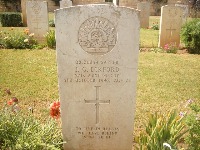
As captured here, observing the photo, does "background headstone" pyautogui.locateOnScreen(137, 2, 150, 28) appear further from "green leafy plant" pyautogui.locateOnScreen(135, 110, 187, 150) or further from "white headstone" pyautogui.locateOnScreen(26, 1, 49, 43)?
"green leafy plant" pyautogui.locateOnScreen(135, 110, 187, 150)

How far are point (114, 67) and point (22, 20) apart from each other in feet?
59.7

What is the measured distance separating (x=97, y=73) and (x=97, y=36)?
0.45m

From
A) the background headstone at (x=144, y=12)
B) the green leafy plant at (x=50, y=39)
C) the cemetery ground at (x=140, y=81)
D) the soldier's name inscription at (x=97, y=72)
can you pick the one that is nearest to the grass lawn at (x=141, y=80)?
the cemetery ground at (x=140, y=81)

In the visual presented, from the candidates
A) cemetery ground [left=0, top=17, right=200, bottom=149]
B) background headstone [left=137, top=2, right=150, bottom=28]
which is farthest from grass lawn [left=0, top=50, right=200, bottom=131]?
background headstone [left=137, top=2, right=150, bottom=28]

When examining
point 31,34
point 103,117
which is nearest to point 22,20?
point 31,34

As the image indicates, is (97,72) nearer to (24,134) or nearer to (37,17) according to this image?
(24,134)

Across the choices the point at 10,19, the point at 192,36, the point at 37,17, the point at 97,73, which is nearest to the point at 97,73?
the point at 97,73

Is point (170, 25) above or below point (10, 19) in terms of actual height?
below

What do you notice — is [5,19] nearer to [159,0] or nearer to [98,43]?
[98,43]

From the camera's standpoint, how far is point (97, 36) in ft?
9.36

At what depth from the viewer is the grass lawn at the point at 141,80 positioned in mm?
5035

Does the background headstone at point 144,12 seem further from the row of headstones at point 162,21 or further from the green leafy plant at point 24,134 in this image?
the green leafy plant at point 24,134

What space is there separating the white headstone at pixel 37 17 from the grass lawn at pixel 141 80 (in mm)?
1720

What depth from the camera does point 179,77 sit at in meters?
6.81
